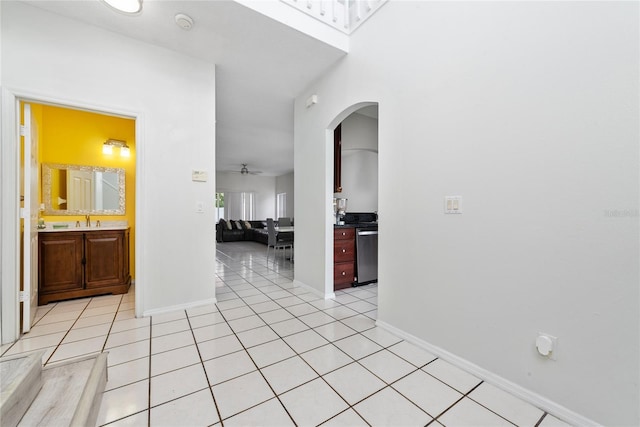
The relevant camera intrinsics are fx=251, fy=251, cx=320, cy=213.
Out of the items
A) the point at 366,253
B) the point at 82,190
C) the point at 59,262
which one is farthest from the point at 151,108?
the point at 366,253

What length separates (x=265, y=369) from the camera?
5.41 feet

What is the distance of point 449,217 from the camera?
69.9 inches

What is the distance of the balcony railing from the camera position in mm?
2357

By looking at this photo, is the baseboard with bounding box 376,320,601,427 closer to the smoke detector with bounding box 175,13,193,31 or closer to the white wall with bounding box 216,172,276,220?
the smoke detector with bounding box 175,13,193,31

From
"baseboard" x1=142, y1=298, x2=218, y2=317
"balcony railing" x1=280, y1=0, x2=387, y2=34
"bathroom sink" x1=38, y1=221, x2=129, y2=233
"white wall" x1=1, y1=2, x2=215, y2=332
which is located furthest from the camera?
"bathroom sink" x1=38, y1=221, x2=129, y2=233

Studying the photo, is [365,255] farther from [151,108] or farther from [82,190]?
[82,190]

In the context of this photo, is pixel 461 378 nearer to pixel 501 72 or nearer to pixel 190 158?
pixel 501 72

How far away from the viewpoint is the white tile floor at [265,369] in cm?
128

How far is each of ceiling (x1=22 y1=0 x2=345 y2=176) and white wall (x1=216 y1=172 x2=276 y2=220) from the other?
5834mm

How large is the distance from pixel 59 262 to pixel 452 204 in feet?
13.2

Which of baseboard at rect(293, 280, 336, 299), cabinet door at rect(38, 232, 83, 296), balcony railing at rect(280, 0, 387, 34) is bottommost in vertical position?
baseboard at rect(293, 280, 336, 299)

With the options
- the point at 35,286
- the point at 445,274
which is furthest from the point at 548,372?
the point at 35,286

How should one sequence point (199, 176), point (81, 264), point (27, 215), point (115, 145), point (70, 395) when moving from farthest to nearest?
point (115, 145), point (81, 264), point (199, 176), point (27, 215), point (70, 395)

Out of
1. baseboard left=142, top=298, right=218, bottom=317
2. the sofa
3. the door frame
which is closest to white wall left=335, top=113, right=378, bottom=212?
baseboard left=142, top=298, right=218, bottom=317
